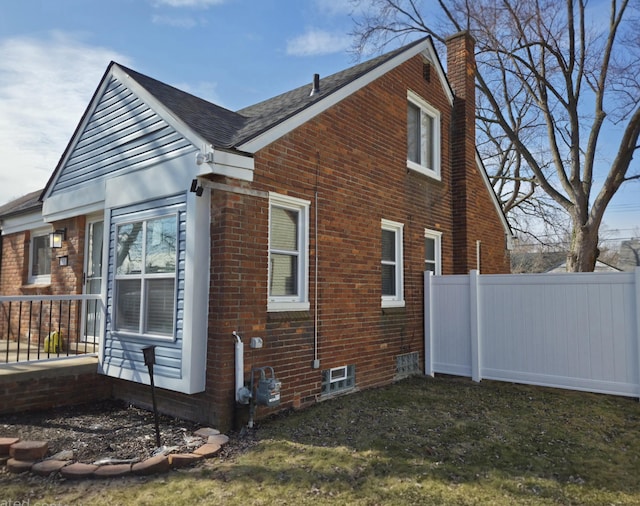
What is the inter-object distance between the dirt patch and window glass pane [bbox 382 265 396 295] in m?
4.20

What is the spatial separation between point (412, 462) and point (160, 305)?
360 centimetres

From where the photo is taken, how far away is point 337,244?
279 inches

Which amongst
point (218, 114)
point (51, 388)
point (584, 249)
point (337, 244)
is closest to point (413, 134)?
point (337, 244)

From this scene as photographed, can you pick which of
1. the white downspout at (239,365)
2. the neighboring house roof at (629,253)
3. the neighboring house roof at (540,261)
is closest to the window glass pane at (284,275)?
the white downspout at (239,365)

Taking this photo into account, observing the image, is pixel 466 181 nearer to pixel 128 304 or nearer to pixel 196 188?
pixel 196 188

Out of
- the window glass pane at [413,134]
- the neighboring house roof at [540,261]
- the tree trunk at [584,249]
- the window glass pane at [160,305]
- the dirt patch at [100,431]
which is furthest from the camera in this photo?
the neighboring house roof at [540,261]

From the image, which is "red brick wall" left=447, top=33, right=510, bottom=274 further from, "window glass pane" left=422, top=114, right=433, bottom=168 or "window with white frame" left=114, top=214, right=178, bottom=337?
"window with white frame" left=114, top=214, right=178, bottom=337

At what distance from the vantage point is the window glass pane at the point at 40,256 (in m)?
9.67

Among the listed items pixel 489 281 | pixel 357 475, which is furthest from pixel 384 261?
pixel 357 475

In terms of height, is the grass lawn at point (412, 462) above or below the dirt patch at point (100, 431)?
below

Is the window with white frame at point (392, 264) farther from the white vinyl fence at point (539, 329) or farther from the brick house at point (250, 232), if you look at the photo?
the white vinyl fence at point (539, 329)

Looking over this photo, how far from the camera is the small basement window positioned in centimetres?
674

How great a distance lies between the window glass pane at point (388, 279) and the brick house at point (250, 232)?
0.03 m

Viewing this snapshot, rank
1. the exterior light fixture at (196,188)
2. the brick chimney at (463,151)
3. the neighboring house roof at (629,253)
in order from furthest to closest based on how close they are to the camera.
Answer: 1. the neighboring house roof at (629,253)
2. the brick chimney at (463,151)
3. the exterior light fixture at (196,188)
